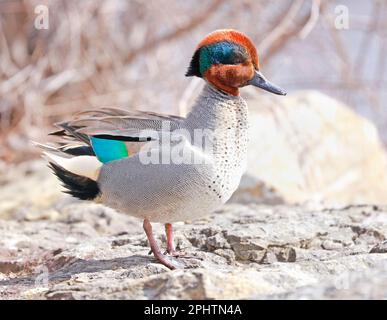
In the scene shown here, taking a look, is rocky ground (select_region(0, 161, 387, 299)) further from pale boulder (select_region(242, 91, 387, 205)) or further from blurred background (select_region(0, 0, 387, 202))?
blurred background (select_region(0, 0, 387, 202))

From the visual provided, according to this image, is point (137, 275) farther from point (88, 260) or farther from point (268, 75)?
point (268, 75)

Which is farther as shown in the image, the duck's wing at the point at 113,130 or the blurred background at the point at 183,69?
the blurred background at the point at 183,69

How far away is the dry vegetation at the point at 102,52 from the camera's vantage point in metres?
6.16

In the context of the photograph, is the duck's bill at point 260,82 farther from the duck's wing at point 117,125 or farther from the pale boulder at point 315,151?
the pale boulder at point 315,151

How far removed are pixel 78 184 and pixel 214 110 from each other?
59 cm

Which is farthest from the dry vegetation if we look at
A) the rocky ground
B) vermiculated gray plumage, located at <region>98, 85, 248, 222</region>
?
vermiculated gray plumage, located at <region>98, 85, 248, 222</region>

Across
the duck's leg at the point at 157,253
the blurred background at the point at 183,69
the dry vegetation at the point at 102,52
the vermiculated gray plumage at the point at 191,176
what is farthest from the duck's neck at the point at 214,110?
the dry vegetation at the point at 102,52

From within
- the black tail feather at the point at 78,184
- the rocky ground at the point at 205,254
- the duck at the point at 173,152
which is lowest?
the rocky ground at the point at 205,254

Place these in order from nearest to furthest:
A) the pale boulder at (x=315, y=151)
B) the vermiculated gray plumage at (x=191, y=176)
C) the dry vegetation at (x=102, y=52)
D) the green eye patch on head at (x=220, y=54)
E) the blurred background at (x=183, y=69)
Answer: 1. the vermiculated gray plumage at (x=191, y=176)
2. the green eye patch on head at (x=220, y=54)
3. the pale boulder at (x=315, y=151)
4. the blurred background at (x=183, y=69)
5. the dry vegetation at (x=102, y=52)

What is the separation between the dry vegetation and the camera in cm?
616

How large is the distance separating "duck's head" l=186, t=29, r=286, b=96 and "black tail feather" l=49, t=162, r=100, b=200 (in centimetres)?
60

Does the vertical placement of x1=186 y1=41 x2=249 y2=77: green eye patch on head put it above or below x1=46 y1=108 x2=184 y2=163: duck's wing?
above

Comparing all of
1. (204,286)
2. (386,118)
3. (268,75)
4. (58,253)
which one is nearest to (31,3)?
(268,75)

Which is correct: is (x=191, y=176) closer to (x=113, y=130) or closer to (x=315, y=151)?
(x=113, y=130)
